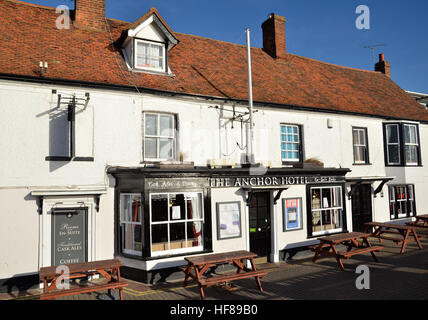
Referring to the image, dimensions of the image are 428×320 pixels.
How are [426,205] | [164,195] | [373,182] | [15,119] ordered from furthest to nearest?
[426,205], [373,182], [164,195], [15,119]

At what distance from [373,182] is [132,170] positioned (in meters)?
12.2

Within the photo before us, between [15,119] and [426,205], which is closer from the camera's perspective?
[15,119]

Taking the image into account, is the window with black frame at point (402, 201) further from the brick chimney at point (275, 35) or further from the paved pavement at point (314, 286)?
the brick chimney at point (275, 35)

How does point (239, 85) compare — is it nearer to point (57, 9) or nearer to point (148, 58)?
point (148, 58)

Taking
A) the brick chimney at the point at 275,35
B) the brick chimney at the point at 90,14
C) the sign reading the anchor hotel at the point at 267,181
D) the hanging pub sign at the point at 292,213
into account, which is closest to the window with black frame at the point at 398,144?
the sign reading the anchor hotel at the point at 267,181

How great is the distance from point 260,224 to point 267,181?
5.28ft

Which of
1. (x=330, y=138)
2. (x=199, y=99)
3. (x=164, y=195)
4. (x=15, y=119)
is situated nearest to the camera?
(x=15, y=119)

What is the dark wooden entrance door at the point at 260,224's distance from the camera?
38.0 feet

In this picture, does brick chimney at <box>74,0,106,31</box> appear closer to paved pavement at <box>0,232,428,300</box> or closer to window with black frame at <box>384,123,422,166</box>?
paved pavement at <box>0,232,428,300</box>

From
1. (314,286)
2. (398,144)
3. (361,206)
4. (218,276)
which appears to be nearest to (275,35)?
(398,144)

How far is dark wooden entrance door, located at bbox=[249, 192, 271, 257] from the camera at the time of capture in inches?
456

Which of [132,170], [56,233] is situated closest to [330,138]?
[132,170]

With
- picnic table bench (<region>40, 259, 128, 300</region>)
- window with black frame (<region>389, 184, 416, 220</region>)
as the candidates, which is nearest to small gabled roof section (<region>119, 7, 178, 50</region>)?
picnic table bench (<region>40, 259, 128, 300</region>)

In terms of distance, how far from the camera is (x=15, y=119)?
9.26 metres
